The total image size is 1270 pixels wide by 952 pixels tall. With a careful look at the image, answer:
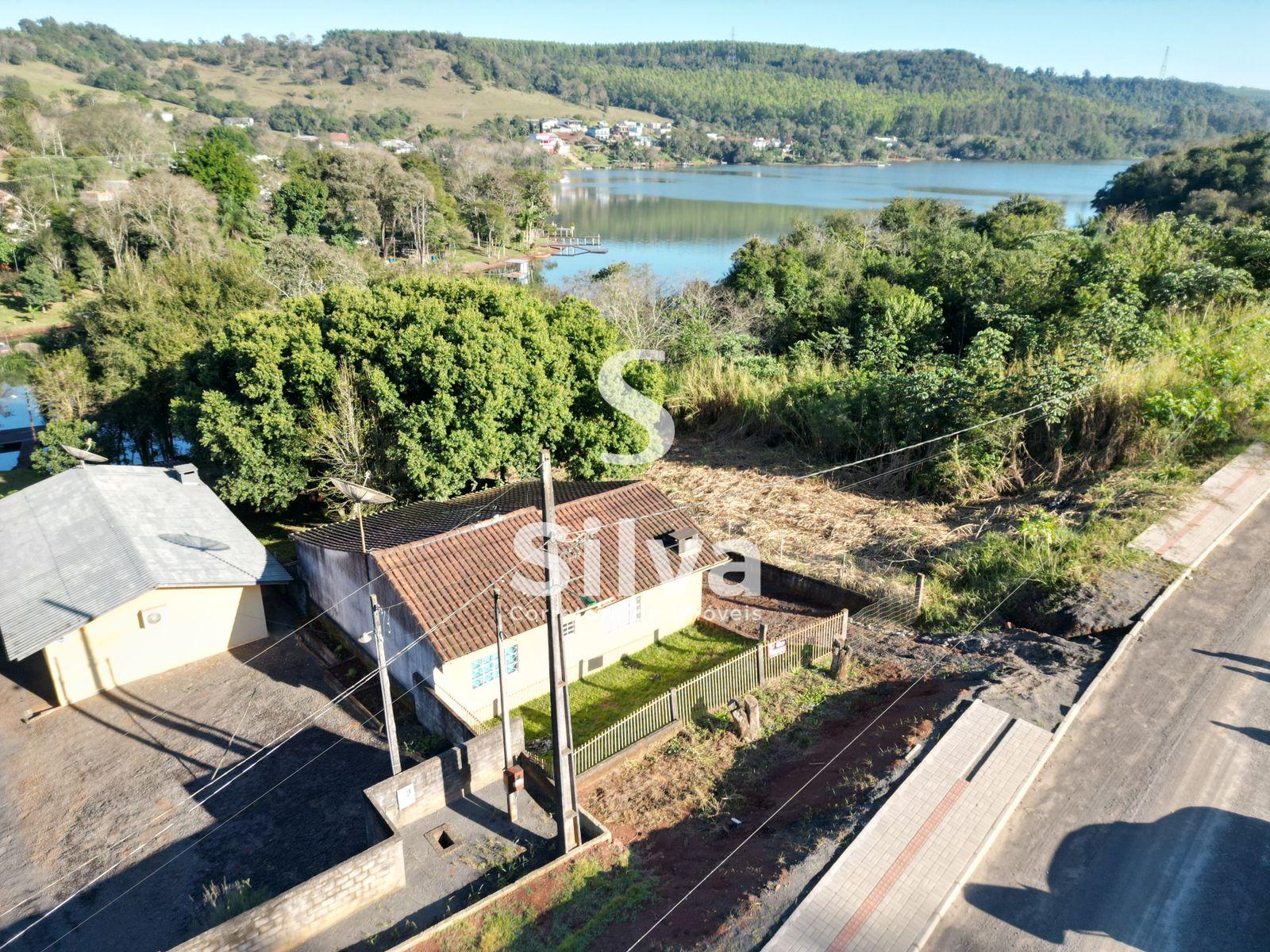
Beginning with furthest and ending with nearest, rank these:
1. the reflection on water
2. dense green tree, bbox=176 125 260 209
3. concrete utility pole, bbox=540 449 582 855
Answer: dense green tree, bbox=176 125 260 209 < the reflection on water < concrete utility pole, bbox=540 449 582 855

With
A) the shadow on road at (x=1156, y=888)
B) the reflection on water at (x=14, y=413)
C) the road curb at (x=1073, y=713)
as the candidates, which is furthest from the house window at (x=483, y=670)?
the reflection on water at (x=14, y=413)

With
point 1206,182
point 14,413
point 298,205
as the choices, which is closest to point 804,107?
point 1206,182

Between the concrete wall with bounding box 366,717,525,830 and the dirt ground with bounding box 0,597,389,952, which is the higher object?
the concrete wall with bounding box 366,717,525,830

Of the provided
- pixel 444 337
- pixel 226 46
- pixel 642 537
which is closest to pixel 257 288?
pixel 444 337

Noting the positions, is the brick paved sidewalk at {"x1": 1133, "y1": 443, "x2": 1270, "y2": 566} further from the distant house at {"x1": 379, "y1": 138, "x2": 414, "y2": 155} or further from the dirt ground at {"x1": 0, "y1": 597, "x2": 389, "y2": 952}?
the distant house at {"x1": 379, "y1": 138, "x2": 414, "y2": 155}

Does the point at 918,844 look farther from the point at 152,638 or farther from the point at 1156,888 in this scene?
the point at 152,638

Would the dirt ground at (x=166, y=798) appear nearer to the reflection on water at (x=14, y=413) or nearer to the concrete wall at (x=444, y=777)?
the concrete wall at (x=444, y=777)

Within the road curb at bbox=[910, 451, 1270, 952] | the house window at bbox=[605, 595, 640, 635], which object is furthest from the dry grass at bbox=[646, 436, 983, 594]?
the road curb at bbox=[910, 451, 1270, 952]
